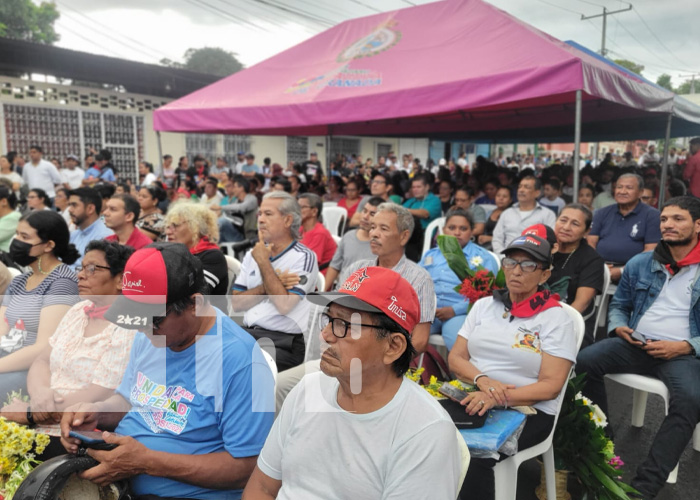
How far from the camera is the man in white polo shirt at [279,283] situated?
2.99 metres

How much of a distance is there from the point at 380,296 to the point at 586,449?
1709 mm

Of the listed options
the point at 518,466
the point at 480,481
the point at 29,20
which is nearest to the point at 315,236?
the point at 518,466

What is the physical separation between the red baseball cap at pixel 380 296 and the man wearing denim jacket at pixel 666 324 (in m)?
1.98

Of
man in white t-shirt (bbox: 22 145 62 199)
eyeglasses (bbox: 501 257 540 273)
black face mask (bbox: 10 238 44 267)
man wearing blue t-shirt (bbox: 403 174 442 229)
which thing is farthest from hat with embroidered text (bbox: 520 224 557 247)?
man in white t-shirt (bbox: 22 145 62 199)

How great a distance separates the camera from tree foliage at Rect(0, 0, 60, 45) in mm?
32094

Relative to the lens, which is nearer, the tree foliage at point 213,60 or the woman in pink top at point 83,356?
the woman in pink top at point 83,356

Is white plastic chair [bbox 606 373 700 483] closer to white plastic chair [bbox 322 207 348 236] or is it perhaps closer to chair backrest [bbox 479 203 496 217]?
chair backrest [bbox 479 203 496 217]

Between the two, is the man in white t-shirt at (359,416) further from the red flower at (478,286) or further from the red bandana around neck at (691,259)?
the red bandana around neck at (691,259)

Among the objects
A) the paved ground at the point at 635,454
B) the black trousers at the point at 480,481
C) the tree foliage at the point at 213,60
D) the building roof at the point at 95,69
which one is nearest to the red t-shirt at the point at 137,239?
the black trousers at the point at 480,481

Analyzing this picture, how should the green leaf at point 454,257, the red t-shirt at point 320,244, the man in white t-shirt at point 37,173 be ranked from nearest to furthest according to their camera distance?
1. the green leaf at point 454,257
2. the red t-shirt at point 320,244
3. the man in white t-shirt at point 37,173

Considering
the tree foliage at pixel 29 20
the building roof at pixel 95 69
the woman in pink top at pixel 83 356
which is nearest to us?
the woman in pink top at pixel 83 356

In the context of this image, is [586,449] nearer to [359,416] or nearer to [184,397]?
[359,416]

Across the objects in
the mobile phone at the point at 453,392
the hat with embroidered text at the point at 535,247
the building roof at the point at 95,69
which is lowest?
the mobile phone at the point at 453,392

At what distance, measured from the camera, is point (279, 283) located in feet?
10.0
